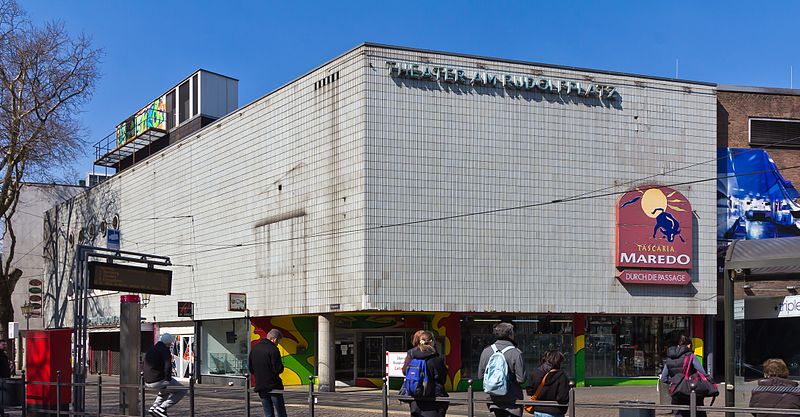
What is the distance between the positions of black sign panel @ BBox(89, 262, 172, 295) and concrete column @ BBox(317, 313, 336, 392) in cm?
780

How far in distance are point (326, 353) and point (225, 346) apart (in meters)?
8.66

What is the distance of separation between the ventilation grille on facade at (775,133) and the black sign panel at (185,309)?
74.8ft

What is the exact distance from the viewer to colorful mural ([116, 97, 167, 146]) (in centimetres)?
4575

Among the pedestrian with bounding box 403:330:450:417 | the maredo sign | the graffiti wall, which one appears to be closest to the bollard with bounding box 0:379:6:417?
the pedestrian with bounding box 403:330:450:417

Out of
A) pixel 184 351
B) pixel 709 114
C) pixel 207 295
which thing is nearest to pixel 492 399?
pixel 709 114

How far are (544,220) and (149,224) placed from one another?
2051 cm

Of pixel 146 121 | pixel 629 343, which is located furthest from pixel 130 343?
pixel 146 121

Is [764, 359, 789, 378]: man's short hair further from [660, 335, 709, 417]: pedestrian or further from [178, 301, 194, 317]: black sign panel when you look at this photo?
[178, 301, 194, 317]: black sign panel

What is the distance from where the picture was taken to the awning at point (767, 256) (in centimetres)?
1611

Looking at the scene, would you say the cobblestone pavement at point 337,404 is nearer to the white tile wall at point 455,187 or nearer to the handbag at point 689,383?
the handbag at point 689,383

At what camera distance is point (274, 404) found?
43.3 feet

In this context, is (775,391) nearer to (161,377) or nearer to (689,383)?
(689,383)

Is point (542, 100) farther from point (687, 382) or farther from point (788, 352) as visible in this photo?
point (687, 382)

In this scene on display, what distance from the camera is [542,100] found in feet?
97.0
